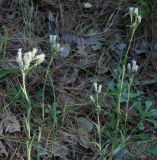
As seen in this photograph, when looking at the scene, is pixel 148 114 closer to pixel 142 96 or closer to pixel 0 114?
pixel 142 96

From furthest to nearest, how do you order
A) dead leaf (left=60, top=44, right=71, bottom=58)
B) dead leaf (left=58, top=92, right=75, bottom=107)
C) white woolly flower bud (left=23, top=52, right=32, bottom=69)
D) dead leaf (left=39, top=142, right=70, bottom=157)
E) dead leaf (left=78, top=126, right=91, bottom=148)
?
dead leaf (left=60, top=44, right=71, bottom=58) < dead leaf (left=58, top=92, right=75, bottom=107) < dead leaf (left=78, top=126, right=91, bottom=148) < dead leaf (left=39, top=142, right=70, bottom=157) < white woolly flower bud (left=23, top=52, right=32, bottom=69)

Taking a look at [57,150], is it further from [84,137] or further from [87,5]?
[87,5]

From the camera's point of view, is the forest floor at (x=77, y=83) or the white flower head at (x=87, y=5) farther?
the white flower head at (x=87, y=5)

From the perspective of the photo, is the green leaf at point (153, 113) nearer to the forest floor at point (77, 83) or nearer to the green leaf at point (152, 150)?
the forest floor at point (77, 83)

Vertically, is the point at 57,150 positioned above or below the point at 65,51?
below

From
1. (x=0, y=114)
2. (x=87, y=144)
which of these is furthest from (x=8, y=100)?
(x=87, y=144)

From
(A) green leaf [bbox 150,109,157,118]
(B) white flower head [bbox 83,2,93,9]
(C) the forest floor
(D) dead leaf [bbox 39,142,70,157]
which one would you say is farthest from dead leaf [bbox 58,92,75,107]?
(B) white flower head [bbox 83,2,93,9]

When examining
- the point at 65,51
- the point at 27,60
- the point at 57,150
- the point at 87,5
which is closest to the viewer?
the point at 27,60

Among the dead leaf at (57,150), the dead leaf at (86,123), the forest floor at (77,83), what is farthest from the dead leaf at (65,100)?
the dead leaf at (57,150)

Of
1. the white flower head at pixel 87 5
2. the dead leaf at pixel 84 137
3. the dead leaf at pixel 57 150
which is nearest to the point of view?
the dead leaf at pixel 57 150

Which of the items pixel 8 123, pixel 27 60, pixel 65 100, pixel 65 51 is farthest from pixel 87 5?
pixel 27 60

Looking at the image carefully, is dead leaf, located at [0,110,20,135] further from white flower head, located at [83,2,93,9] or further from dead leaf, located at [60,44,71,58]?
white flower head, located at [83,2,93,9]

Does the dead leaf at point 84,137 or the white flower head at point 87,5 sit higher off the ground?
the white flower head at point 87,5
